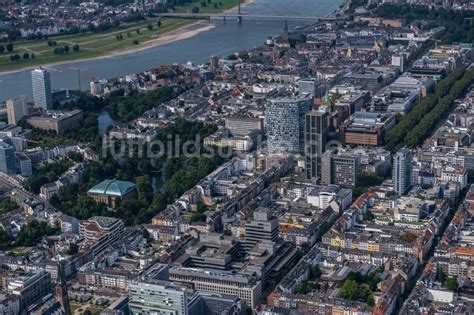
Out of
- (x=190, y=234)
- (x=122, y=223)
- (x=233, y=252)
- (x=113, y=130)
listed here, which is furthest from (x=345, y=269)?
(x=113, y=130)

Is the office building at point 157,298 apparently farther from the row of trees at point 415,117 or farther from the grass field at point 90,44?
the grass field at point 90,44

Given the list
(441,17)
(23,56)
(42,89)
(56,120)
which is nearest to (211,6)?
(441,17)

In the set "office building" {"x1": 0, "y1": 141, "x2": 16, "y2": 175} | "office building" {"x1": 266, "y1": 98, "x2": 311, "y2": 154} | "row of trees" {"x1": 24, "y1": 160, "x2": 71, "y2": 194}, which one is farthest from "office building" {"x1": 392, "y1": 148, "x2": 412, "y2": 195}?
"office building" {"x1": 0, "y1": 141, "x2": 16, "y2": 175}

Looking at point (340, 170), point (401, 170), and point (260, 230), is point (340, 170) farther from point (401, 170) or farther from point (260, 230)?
point (260, 230)

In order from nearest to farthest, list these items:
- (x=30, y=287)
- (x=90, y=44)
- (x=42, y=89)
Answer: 1. (x=30, y=287)
2. (x=42, y=89)
3. (x=90, y=44)

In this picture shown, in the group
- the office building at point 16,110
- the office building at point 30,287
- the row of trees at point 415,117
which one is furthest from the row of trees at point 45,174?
the row of trees at point 415,117

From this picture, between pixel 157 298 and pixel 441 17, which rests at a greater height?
pixel 441 17
